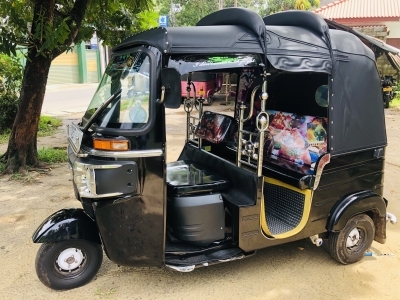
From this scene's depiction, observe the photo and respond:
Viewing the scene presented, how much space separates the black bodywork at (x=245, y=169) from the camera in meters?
2.71

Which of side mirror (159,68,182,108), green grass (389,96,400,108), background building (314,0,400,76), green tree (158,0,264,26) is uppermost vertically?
green tree (158,0,264,26)

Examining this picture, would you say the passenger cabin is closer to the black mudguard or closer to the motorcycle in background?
the black mudguard

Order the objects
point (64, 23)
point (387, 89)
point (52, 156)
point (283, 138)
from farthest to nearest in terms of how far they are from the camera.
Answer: point (387, 89) < point (52, 156) < point (64, 23) < point (283, 138)

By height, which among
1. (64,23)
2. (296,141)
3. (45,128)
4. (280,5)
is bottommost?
(45,128)

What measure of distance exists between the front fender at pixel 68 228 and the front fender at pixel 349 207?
2051 millimetres

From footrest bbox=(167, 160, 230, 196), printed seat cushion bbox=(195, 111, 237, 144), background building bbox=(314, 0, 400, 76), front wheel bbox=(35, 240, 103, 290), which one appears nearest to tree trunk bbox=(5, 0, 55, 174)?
printed seat cushion bbox=(195, 111, 237, 144)

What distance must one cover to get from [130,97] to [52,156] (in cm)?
497

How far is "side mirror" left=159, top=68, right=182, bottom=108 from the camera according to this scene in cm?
259

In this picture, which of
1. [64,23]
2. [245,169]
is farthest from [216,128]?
[64,23]

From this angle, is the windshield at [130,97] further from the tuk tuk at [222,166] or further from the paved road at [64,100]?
the paved road at [64,100]

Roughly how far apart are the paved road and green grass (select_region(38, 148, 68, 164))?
6189 mm

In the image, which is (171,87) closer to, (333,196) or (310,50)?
(310,50)

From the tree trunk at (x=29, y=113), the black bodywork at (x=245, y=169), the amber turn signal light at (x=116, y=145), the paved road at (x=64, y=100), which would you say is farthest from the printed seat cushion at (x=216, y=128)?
the paved road at (x=64, y=100)

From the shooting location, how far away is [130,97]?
110 inches
